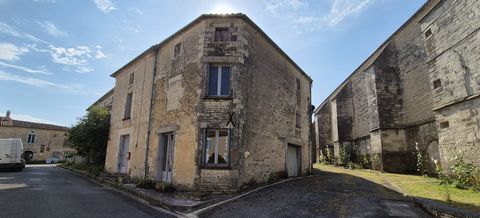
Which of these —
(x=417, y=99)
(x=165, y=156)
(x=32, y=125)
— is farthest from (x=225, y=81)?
(x=32, y=125)

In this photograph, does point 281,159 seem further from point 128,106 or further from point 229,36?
point 128,106

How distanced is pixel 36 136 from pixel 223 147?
139 feet

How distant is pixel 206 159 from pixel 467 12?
10.9 metres

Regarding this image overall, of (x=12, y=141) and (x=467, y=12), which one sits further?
(x=12, y=141)

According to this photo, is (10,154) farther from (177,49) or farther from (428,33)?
(428,33)

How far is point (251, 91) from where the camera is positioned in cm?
1005

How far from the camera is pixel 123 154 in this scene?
13781mm

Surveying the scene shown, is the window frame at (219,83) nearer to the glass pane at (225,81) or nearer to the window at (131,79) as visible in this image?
the glass pane at (225,81)

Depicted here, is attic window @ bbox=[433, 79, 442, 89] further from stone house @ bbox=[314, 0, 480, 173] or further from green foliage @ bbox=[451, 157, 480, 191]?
green foliage @ bbox=[451, 157, 480, 191]

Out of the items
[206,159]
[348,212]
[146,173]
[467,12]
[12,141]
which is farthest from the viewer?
[12,141]

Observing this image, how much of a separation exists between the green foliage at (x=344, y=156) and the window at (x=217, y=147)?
1383cm

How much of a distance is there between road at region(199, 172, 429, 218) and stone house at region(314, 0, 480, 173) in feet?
13.9

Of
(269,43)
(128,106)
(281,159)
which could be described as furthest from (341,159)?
(128,106)

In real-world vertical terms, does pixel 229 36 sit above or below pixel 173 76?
above
